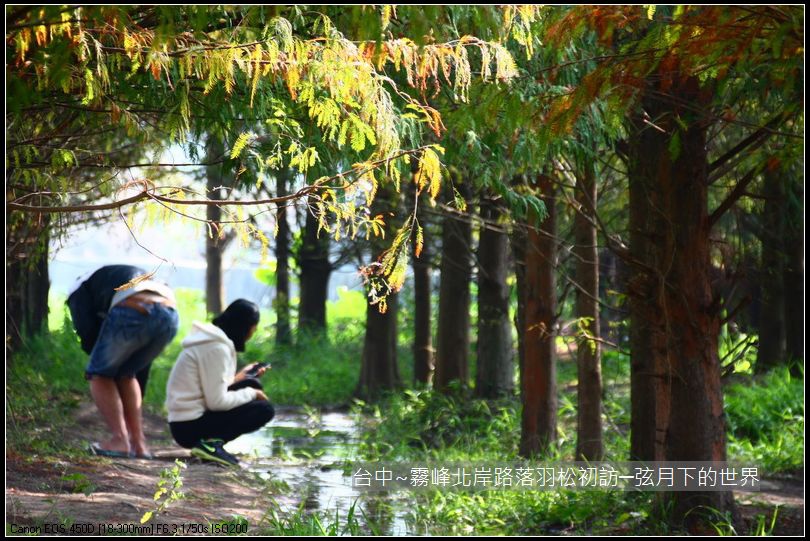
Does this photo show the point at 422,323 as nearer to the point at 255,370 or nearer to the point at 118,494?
the point at 255,370

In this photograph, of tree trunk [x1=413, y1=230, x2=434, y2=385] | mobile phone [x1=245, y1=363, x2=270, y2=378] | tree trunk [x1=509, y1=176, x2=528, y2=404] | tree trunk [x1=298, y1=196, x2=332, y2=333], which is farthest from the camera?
tree trunk [x1=298, y1=196, x2=332, y2=333]

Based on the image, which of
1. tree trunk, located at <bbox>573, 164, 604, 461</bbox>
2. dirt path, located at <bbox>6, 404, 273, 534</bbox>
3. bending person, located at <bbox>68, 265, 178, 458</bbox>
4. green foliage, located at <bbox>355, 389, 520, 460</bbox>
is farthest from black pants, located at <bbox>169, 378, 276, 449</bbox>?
tree trunk, located at <bbox>573, 164, 604, 461</bbox>

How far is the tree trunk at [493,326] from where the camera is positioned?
1163 centimetres

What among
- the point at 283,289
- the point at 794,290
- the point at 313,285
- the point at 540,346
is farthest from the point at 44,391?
the point at 283,289

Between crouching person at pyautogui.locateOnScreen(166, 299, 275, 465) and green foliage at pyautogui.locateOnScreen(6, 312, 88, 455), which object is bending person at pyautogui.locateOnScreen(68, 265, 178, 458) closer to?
crouching person at pyautogui.locateOnScreen(166, 299, 275, 465)

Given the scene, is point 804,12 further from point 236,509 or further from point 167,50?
point 236,509

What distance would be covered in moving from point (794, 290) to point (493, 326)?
4.45 m

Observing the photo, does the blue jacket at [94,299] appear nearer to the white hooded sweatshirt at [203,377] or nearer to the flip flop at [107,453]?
the white hooded sweatshirt at [203,377]

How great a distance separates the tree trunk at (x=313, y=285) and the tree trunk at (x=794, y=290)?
8076 mm

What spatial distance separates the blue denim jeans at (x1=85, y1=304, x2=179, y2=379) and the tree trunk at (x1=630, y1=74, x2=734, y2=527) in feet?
12.2

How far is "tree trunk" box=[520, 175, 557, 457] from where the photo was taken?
870 cm

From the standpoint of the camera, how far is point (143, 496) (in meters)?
6.52

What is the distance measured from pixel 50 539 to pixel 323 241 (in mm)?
13068

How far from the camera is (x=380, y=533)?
6195mm
